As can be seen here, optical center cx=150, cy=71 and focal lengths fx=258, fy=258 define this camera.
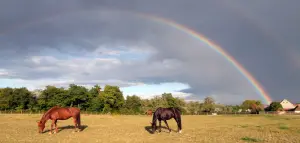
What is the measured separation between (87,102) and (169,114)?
88.3 meters

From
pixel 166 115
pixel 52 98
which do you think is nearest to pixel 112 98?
pixel 52 98

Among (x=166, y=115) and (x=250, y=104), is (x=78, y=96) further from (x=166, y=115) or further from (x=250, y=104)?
(x=250, y=104)

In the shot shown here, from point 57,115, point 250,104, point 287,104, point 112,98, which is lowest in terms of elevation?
point 287,104

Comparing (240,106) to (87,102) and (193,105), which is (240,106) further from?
(87,102)

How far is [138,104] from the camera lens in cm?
12412

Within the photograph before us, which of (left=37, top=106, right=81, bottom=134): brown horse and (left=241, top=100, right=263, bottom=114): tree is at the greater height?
(left=37, top=106, right=81, bottom=134): brown horse

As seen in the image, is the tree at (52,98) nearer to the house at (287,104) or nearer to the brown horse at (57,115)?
the brown horse at (57,115)

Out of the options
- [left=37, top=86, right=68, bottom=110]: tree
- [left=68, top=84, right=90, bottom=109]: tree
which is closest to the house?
[left=68, top=84, right=90, bottom=109]: tree

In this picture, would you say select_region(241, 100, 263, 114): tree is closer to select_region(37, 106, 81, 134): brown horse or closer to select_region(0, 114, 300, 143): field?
select_region(0, 114, 300, 143): field

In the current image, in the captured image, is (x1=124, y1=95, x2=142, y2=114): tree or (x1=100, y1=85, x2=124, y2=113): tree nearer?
(x1=100, y1=85, x2=124, y2=113): tree

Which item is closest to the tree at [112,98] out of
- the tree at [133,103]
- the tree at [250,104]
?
the tree at [133,103]

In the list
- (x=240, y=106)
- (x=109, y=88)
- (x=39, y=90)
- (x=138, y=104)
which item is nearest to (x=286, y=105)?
(x=240, y=106)

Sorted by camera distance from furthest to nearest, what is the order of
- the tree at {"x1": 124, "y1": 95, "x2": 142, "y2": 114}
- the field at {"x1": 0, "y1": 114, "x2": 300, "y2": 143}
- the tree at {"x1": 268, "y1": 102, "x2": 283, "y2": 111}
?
the tree at {"x1": 268, "y1": 102, "x2": 283, "y2": 111} < the tree at {"x1": 124, "y1": 95, "x2": 142, "y2": 114} < the field at {"x1": 0, "y1": 114, "x2": 300, "y2": 143}

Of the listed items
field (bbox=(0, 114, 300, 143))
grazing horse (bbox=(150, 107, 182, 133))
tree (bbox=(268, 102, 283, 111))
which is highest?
grazing horse (bbox=(150, 107, 182, 133))
